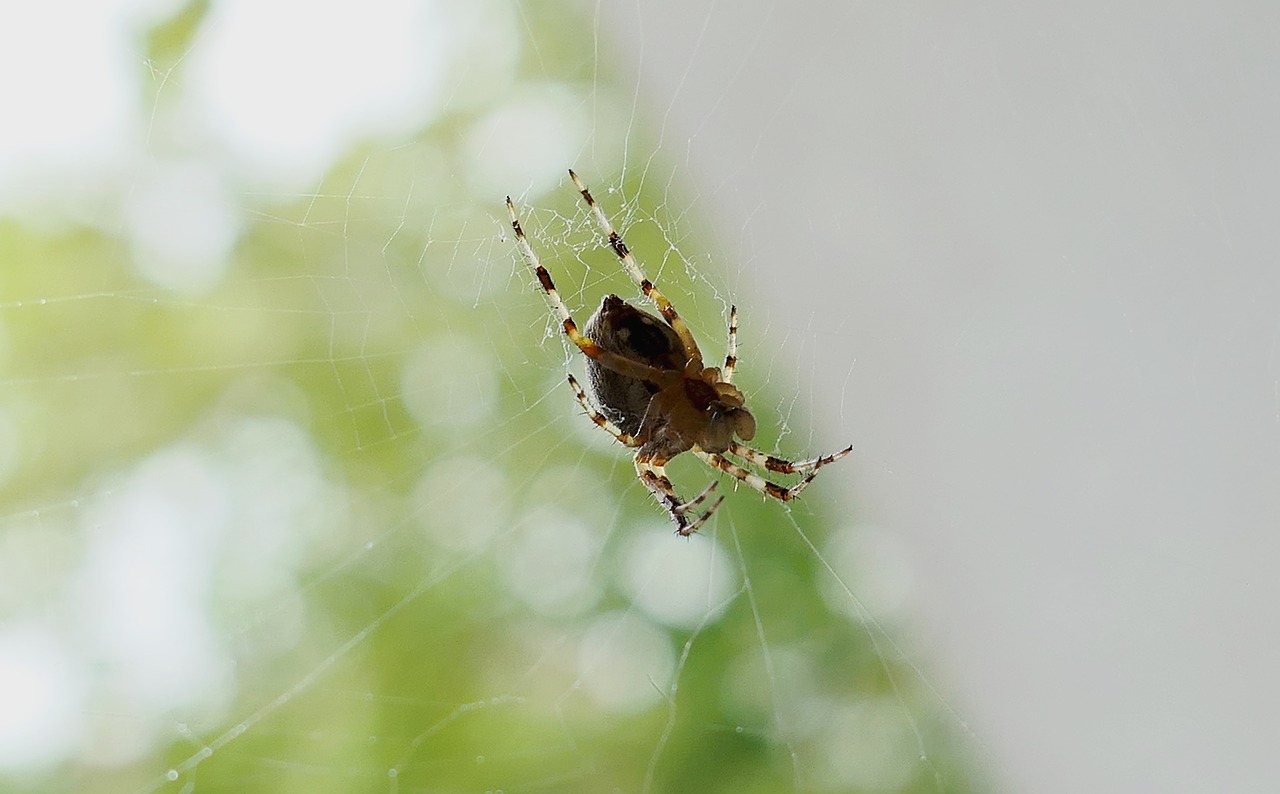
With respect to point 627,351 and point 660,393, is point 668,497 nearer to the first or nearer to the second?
point 660,393

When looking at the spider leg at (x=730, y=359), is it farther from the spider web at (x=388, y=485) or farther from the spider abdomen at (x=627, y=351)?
the spider web at (x=388, y=485)

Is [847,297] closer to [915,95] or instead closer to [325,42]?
[915,95]

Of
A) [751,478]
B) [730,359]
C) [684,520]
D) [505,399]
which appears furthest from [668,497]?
[505,399]

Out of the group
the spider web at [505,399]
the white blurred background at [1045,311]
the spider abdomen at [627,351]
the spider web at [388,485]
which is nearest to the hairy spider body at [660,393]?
the spider abdomen at [627,351]

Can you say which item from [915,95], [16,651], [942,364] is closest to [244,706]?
[16,651]

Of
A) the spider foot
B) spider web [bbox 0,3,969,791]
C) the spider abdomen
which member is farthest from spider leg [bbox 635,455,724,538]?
spider web [bbox 0,3,969,791]
